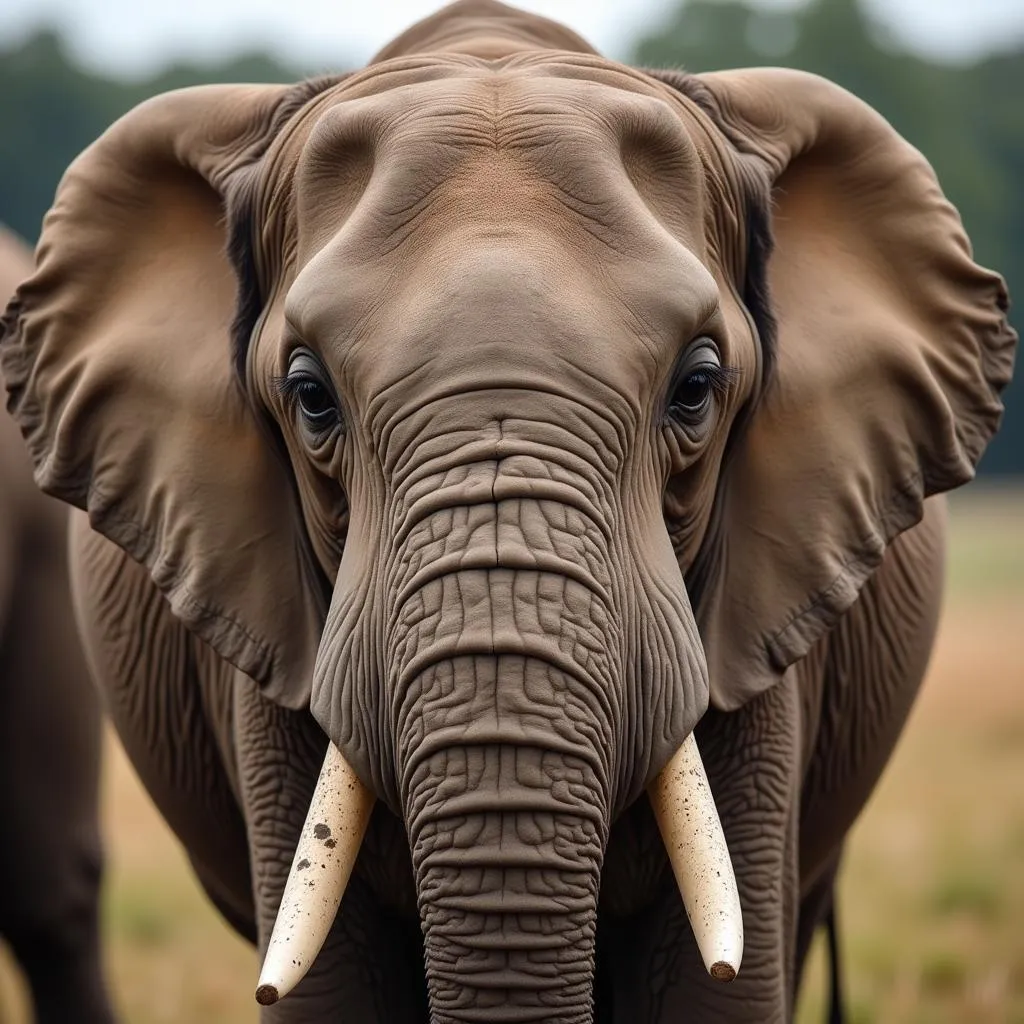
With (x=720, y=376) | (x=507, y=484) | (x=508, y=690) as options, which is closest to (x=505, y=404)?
(x=507, y=484)

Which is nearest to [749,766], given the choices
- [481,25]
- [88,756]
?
[481,25]

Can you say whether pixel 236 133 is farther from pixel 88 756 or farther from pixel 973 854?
pixel 973 854

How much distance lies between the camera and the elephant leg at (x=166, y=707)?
4805mm

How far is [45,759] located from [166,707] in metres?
1.86

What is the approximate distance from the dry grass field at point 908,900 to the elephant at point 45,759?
0.98m

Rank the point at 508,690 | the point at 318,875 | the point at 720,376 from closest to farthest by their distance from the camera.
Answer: the point at 508,690
the point at 318,875
the point at 720,376

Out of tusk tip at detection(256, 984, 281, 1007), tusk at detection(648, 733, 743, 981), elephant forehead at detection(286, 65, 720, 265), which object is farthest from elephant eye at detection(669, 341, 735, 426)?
tusk tip at detection(256, 984, 281, 1007)

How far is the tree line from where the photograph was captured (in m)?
52.5

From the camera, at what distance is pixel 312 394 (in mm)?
3695

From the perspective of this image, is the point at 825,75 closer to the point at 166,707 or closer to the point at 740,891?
the point at 166,707

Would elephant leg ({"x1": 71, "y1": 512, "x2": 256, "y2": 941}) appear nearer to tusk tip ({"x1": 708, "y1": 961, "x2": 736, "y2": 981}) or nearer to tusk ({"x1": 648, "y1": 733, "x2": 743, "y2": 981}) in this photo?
tusk ({"x1": 648, "y1": 733, "x2": 743, "y2": 981})

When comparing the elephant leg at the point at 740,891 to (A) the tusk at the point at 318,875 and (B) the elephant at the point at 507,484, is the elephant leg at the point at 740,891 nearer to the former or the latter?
(B) the elephant at the point at 507,484

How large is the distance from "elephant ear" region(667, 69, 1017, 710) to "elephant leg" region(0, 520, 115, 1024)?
119 inches

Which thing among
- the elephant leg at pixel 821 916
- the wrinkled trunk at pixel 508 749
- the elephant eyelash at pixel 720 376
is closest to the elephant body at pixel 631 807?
the elephant leg at pixel 821 916
